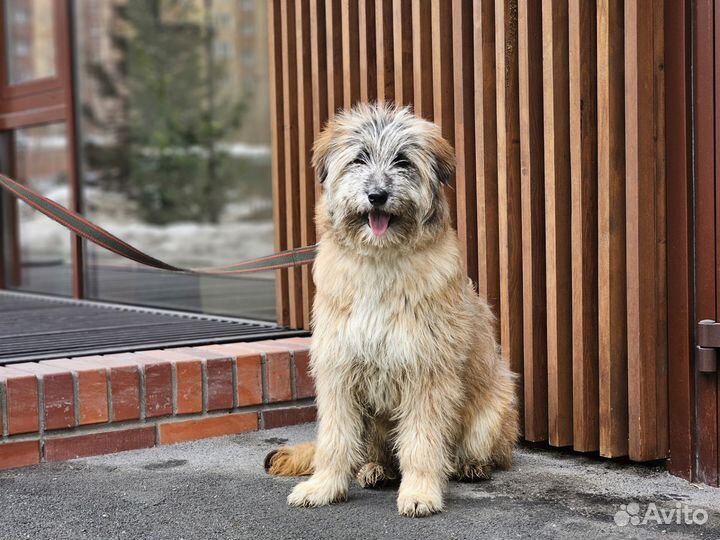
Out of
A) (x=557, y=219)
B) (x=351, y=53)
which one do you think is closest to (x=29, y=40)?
(x=351, y=53)

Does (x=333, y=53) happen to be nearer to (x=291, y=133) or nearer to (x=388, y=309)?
(x=291, y=133)

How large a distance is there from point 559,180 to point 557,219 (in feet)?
0.54

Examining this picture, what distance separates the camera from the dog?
118 inches

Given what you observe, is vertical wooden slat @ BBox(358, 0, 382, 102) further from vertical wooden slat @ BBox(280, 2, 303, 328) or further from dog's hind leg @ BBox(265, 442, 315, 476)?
dog's hind leg @ BBox(265, 442, 315, 476)

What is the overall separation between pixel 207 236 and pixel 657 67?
6871 mm

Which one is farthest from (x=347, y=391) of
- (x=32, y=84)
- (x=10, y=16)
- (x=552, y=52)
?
(x=10, y=16)

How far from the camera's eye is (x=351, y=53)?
455 cm

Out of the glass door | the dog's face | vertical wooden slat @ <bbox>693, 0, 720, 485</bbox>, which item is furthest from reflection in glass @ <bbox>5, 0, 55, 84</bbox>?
vertical wooden slat @ <bbox>693, 0, 720, 485</bbox>

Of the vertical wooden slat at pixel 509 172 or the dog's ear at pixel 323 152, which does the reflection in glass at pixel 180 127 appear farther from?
the dog's ear at pixel 323 152

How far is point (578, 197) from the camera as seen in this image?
11.5 feet

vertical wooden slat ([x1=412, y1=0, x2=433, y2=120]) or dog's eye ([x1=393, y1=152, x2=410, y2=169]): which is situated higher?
vertical wooden slat ([x1=412, y1=0, x2=433, y2=120])

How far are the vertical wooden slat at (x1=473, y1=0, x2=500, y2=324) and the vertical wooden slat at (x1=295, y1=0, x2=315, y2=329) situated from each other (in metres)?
1.26

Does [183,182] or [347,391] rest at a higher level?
[183,182]

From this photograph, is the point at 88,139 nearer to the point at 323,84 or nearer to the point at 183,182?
the point at 183,182
